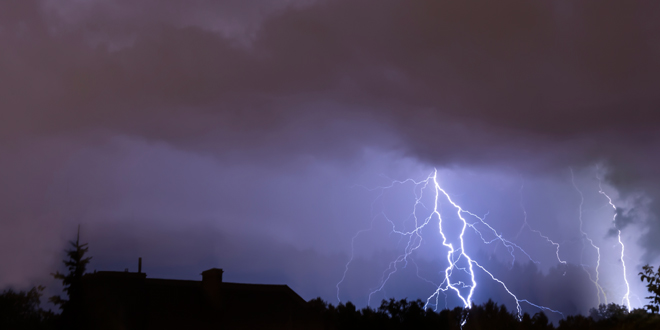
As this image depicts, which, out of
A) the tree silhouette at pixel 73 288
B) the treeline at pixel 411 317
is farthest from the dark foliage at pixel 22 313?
the treeline at pixel 411 317

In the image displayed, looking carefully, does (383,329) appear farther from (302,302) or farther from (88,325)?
(88,325)

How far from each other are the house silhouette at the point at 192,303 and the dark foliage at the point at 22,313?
2.02m

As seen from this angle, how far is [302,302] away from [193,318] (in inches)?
225

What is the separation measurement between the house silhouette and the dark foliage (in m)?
2.02

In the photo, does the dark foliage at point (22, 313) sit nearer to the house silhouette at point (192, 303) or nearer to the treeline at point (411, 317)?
the house silhouette at point (192, 303)

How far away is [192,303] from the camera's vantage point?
25375 mm

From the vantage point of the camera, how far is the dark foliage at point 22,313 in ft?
60.3

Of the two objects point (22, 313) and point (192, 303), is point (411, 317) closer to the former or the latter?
point (192, 303)

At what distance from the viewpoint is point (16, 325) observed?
18391mm

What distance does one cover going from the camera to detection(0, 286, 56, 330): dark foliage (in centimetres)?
1838

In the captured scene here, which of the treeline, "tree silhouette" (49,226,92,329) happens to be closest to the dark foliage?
"tree silhouette" (49,226,92,329)

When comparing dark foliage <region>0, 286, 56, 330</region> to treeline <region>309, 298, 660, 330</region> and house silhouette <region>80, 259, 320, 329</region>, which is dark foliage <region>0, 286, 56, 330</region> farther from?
treeline <region>309, 298, 660, 330</region>

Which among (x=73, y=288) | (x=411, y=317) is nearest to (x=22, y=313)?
(x=73, y=288)

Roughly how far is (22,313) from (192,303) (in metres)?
7.17
